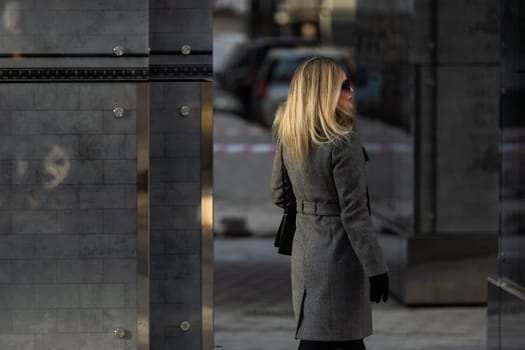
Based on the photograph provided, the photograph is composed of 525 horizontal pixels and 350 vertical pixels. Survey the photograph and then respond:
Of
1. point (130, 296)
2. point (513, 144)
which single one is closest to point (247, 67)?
point (513, 144)

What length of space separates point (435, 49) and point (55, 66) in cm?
369

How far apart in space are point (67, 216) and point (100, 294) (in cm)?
37

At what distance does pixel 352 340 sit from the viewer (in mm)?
5746

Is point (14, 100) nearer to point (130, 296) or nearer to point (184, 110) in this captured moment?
point (184, 110)

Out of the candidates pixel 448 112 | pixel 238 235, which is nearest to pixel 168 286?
pixel 448 112

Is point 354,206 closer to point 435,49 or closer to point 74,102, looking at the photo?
point 74,102

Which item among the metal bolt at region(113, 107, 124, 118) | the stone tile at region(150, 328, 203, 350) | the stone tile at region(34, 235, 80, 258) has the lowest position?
the stone tile at region(150, 328, 203, 350)

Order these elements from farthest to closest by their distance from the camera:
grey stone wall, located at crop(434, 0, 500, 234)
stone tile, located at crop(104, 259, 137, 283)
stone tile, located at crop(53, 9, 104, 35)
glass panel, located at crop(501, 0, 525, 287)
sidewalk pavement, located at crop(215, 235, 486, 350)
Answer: grey stone wall, located at crop(434, 0, 500, 234) < sidewalk pavement, located at crop(215, 235, 486, 350) < glass panel, located at crop(501, 0, 525, 287) < stone tile, located at crop(104, 259, 137, 283) < stone tile, located at crop(53, 9, 104, 35)

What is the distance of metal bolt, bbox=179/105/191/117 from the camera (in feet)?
22.2

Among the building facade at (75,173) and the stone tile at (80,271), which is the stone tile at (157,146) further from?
the stone tile at (80,271)

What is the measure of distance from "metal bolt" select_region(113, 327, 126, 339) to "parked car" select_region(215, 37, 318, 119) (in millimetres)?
19351

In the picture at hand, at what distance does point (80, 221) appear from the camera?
6.55 meters

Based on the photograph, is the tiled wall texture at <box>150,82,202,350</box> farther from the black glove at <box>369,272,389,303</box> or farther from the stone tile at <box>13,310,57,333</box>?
the black glove at <box>369,272,389,303</box>

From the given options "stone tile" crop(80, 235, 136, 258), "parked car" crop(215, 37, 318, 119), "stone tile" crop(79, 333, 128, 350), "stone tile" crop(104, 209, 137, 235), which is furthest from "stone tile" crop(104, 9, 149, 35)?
"parked car" crop(215, 37, 318, 119)
